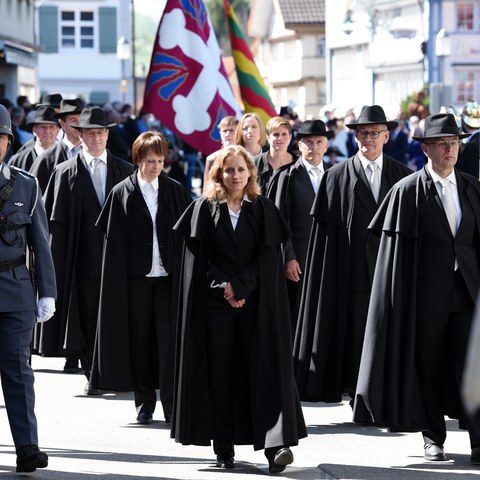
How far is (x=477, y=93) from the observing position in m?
58.0

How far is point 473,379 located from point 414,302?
16.5ft

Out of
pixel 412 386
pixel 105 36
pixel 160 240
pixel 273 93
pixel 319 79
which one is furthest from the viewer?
pixel 273 93

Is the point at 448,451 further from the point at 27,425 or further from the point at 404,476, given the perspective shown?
the point at 27,425

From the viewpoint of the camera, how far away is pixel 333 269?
404 inches

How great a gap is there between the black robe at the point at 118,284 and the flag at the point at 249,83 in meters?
6.71

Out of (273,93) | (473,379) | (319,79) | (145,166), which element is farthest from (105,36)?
(473,379)

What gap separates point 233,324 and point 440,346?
1188mm

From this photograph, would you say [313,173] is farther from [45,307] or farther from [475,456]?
[45,307]

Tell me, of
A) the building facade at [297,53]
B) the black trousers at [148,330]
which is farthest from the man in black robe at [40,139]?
the building facade at [297,53]

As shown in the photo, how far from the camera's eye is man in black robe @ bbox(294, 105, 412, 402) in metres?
10.2

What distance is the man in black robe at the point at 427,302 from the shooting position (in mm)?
8578

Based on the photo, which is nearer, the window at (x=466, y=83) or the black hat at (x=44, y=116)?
the black hat at (x=44, y=116)

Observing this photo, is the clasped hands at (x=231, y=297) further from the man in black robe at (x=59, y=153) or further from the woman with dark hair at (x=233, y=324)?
the man in black robe at (x=59, y=153)

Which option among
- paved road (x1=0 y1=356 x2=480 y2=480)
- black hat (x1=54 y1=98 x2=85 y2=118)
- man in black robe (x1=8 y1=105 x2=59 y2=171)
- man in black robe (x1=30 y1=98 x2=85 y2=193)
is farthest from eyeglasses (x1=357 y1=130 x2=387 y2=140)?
man in black robe (x1=8 y1=105 x2=59 y2=171)
